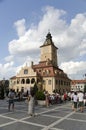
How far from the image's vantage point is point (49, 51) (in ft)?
309

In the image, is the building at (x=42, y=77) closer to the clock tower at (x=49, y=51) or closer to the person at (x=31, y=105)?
the clock tower at (x=49, y=51)

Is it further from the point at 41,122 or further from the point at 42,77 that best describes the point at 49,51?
the point at 41,122

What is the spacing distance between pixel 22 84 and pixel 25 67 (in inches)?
229

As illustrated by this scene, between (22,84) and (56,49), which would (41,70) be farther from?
(56,49)

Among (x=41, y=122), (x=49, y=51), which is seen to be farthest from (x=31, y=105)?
(x=49, y=51)

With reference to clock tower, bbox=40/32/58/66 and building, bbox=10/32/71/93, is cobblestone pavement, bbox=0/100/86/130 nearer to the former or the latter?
building, bbox=10/32/71/93

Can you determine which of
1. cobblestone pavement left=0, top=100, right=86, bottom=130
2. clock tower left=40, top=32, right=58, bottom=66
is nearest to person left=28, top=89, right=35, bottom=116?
cobblestone pavement left=0, top=100, right=86, bottom=130

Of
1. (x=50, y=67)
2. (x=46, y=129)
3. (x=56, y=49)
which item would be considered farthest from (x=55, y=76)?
(x=46, y=129)

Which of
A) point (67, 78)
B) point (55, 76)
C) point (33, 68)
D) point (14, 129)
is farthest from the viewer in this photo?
point (67, 78)

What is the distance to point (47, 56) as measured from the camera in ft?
311

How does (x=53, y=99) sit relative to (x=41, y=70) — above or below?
below

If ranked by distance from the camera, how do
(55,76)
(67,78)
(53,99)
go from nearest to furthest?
(53,99) → (55,76) → (67,78)

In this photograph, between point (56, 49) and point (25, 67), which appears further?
point (56, 49)

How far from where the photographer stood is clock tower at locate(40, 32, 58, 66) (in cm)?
9369
